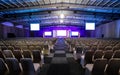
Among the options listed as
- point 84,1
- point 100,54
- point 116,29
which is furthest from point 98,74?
point 116,29

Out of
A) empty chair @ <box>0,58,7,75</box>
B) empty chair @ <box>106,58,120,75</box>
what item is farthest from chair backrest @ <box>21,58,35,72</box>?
empty chair @ <box>106,58,120,75</box>

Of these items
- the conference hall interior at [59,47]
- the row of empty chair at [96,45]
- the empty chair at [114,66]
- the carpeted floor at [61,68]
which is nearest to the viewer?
the empty chair at [114,66]

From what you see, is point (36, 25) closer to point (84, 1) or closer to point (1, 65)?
point (84, 1)

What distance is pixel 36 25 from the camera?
97.4 feet

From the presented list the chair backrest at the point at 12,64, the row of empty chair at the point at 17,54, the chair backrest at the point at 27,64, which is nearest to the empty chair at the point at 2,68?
the chair backrest at the point at 12,64

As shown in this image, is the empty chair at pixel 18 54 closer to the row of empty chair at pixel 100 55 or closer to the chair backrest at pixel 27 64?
the chair backrest at pixel 27 64

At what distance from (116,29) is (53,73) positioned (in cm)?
2649

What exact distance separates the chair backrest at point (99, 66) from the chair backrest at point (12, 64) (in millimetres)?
2250

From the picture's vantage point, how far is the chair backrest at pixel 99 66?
→ 186 inches

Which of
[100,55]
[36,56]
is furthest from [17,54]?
[100,55]

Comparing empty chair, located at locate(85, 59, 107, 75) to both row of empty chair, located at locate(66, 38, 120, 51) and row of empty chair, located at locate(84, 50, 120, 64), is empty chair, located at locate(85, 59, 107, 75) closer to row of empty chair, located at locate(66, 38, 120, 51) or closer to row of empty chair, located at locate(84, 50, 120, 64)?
row of empty chair, located at locate(84, 50, 120, 64)

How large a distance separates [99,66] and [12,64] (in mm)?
2515

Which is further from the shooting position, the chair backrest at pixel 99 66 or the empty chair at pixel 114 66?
the chair backrest at pixel 99 66

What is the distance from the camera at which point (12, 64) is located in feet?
15.8
